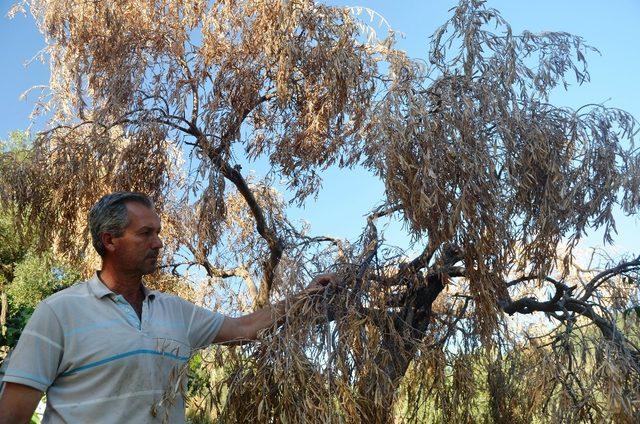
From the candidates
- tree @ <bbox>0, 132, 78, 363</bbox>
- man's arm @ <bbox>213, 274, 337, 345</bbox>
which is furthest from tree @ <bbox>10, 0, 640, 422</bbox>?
tree @ <bbox>0, 132, 78, 363</bbox>

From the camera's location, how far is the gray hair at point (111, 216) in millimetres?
2637

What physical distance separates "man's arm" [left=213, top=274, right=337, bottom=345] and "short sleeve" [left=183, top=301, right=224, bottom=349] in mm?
53

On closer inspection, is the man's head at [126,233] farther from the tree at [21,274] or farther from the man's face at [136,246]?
the tree at [21,274]

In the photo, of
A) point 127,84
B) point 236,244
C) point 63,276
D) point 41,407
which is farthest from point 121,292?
point 63,276

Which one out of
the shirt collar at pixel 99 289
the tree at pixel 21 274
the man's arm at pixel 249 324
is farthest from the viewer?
the tree at pixel 21 274

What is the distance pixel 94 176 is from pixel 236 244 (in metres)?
2.40

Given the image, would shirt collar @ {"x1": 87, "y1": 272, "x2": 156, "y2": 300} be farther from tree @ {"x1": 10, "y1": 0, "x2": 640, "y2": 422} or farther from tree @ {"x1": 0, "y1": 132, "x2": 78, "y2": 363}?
tree @ {"x1": 0, "y1": 132, "x2": 78, "y2": 363}

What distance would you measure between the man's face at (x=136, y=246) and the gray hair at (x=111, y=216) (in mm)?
23

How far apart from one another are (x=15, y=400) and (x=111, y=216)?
703 millimetres

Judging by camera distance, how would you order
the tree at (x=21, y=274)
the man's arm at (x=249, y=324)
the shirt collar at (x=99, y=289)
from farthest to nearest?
the tree at (x=21, y=274) < the man's arm at (x=249, y=324) < the shirt collar at (x=99, y=289)

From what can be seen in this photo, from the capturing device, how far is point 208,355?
3188mm

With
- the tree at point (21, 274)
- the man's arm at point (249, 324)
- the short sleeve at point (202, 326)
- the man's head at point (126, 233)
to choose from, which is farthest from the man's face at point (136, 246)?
the tree at point (21, 274)

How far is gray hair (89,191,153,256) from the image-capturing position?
8.65 feet

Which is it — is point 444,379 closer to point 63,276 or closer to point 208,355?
point 208,355
